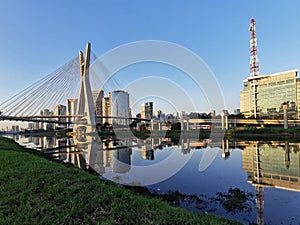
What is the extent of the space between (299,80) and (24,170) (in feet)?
220

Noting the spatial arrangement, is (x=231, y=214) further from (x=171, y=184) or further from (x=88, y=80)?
(x=88, y=80)

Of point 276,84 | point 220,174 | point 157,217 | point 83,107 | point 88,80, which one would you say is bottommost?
point 220,174

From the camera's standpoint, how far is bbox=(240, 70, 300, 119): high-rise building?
5591cm

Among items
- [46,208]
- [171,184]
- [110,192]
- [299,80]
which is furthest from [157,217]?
[299,80]

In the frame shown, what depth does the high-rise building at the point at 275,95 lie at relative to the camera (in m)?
55.9

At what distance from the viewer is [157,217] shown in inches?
143

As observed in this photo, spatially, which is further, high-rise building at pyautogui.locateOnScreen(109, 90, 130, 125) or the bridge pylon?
the bridge pylon

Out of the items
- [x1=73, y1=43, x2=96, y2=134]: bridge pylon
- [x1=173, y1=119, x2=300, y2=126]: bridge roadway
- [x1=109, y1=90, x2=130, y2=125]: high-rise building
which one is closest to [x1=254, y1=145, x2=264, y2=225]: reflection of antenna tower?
[x1=109, y1=90, x2=130, y2=125]: high-rise building

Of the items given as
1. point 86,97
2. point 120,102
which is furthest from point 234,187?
point 86,97

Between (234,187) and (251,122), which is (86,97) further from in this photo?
(251,122)

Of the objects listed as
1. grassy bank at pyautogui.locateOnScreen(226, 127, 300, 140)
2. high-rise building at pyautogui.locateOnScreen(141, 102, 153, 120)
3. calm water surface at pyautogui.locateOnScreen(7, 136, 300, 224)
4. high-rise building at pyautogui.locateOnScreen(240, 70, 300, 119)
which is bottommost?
calm water surface at pyautogui.locateOnScreen(7, 136, 300, 224)

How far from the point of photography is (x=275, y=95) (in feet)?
197

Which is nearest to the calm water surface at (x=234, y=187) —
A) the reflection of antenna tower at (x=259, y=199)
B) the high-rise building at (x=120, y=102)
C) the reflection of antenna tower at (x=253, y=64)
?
the reflection of antenna tower at (x=259, y=199)

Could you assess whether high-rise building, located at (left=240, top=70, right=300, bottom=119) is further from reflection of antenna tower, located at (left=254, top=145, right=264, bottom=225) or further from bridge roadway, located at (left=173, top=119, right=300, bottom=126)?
reflection of antenna tower, located at (left=254, top=145, right=264, bottom=225)
